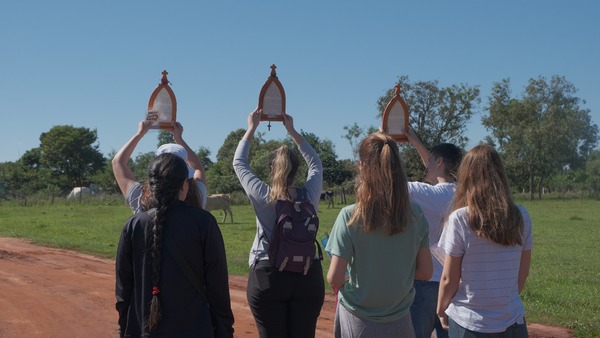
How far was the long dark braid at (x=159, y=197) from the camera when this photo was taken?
10.8 ft

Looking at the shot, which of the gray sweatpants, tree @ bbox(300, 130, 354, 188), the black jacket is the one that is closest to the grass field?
the gray sweatpants

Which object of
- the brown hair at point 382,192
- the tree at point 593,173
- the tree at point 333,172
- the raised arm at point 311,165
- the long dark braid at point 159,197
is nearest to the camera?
the long dark braid at point 159,197

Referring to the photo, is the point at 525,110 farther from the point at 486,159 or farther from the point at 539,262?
the point at 486,159

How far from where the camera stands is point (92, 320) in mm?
8133

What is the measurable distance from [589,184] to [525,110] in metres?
8.59

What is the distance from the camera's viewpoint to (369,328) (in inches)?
141

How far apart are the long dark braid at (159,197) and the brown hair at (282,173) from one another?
3.15 feet

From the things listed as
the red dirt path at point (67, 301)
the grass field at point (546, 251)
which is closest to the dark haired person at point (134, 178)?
the red dirt path at point (67, 301)

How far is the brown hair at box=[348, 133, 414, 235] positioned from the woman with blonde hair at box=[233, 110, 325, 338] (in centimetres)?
87

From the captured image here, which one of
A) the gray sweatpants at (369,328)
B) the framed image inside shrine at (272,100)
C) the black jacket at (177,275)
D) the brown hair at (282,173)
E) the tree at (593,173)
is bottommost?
the gray sweatpants at (369,328)

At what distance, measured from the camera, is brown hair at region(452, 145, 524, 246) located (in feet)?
11.5

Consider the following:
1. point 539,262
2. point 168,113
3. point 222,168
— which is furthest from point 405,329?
point 222,168

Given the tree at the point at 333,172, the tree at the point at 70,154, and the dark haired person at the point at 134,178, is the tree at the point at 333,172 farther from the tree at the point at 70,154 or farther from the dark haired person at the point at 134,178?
the dark haired person at the point at 134,178

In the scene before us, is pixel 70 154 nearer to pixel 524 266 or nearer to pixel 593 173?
pixel 593 173
